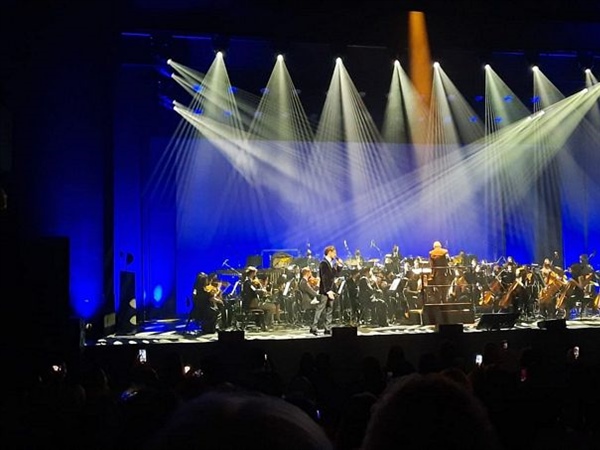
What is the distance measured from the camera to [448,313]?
11406 mm

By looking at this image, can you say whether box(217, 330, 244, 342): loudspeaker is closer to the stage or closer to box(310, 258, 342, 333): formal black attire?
the stage

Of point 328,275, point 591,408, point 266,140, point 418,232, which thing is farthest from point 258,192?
point 591,408

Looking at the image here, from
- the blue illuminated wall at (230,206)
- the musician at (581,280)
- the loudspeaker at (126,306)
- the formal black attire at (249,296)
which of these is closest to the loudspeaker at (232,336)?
the formal black attire at (249,296)

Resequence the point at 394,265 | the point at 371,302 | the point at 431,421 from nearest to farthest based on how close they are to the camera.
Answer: the point at 431,421, the point at 371,302, the point at 394,265

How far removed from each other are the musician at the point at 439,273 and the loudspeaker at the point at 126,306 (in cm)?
581

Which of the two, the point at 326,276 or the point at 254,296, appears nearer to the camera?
the point at 326,276

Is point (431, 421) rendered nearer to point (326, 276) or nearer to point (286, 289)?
point (326, 276)

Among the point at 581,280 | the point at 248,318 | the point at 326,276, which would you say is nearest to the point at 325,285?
the point at 326,276

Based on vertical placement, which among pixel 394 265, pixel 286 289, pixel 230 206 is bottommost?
pixel 286 289

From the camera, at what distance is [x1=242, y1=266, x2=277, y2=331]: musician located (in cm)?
1126

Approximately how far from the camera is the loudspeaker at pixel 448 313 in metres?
11.4

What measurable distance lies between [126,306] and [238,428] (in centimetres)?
1189

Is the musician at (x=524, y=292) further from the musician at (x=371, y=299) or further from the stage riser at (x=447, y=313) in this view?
the musician at (x=371, y=299)

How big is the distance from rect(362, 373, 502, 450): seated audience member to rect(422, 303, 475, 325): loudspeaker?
35.7 ft
